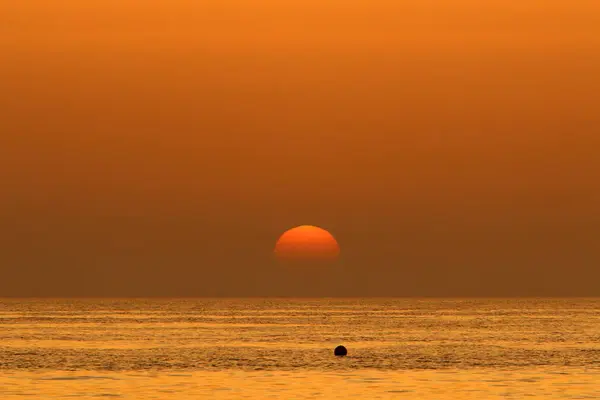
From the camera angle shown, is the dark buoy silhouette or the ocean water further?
the dark buoy silhouette

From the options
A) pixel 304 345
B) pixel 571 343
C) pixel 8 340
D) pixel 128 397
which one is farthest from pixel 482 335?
pixel 128 397

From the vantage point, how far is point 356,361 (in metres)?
99.4

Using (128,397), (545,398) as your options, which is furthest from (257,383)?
(545,398)

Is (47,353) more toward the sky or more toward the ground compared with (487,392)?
more toward the sky

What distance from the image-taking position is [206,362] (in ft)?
318

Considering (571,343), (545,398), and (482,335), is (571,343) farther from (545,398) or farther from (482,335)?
(545,398)

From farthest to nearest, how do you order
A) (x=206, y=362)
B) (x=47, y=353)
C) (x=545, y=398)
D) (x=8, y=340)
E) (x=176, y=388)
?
(x=8, y=340) < (x=47, y=353) < (x=206, y=362) < (x=176, y=388) < (x=545, y=398)

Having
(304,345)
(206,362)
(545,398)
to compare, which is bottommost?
(545,398)

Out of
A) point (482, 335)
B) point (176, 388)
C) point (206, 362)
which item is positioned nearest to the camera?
point (176, 388)

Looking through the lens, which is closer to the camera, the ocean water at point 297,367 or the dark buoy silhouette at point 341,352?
the ocean water at point 297,367

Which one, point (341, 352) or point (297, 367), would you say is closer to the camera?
point (297, 367)

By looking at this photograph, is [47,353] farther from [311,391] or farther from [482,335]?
[482,335]

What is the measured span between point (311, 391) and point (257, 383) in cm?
680

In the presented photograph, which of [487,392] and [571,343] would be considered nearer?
[487,392]
